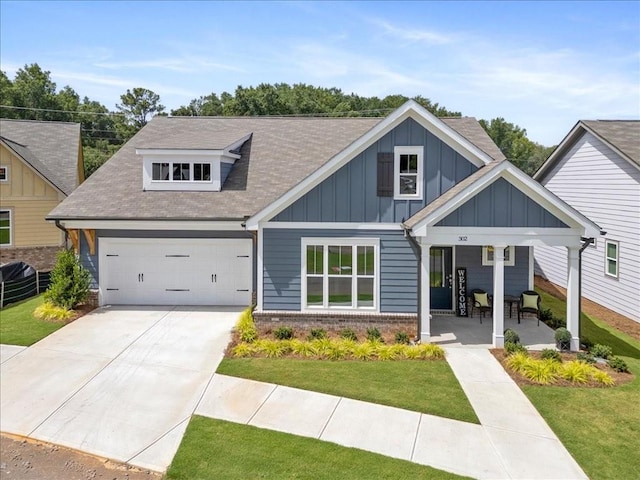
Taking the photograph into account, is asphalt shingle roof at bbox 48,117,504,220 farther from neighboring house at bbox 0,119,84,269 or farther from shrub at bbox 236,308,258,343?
neighboring house at bbox 0,119,84,269

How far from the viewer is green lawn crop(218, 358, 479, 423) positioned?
8281mm

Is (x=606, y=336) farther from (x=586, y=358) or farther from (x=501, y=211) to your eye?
(x=501, y=211)

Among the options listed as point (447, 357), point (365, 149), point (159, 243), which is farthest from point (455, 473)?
point (159, 243)

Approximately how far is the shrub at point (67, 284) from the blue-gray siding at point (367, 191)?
7.49m

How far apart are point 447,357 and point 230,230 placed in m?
7.71

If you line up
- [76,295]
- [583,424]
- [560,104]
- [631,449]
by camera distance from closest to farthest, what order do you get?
[631,449], [583,424], [76,295], [560,104]

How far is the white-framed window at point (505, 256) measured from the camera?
13.6 meters

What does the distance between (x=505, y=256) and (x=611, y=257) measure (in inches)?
194

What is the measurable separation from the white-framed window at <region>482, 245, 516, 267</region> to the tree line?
41.7 metres

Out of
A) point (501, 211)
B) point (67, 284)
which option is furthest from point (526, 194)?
point (67, 284)

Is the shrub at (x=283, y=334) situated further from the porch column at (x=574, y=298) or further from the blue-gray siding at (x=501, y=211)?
the porch column at (x=574, y=298)

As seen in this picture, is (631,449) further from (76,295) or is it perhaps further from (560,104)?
(560,104)

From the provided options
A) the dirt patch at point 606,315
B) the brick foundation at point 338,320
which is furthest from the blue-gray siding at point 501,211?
the dirt patch at point 606,315

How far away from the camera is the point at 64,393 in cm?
870
